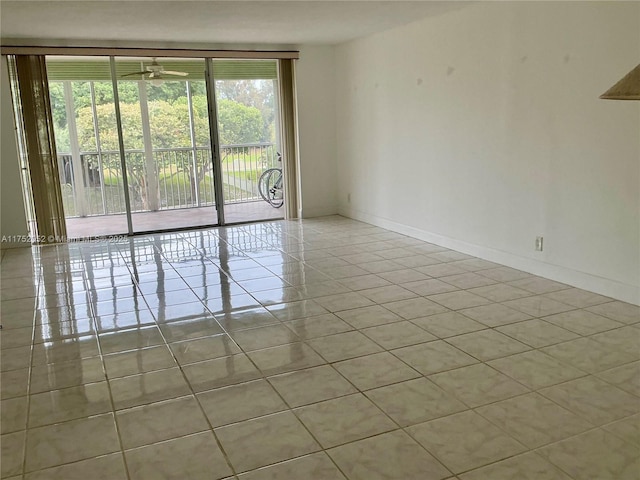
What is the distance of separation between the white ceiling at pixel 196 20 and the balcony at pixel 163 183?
2.40 meters

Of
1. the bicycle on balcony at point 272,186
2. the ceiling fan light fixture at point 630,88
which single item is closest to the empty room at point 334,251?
the ceiling fan light fixture at point 630,88

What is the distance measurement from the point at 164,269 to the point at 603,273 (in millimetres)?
3488

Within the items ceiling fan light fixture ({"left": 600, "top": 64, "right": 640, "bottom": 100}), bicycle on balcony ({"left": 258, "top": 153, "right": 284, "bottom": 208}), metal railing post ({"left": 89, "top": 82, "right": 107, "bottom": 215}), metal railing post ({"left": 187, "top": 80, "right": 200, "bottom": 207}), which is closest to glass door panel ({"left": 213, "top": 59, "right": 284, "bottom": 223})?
bicycle on balcony ({"left": 258, "top": 153, "right": 284, "bottom": 208})

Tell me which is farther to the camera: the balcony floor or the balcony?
the balcony

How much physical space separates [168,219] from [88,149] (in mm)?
1698

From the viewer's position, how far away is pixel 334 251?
530 centimetres

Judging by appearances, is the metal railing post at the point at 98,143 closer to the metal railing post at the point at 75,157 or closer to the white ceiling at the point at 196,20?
the metal railing post at the point at 75,157

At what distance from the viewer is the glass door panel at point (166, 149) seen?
24.8ft

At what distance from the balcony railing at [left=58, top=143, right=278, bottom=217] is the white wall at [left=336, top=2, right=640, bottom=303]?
2635 millimetres

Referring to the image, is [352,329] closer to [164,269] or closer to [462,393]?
[462,393]

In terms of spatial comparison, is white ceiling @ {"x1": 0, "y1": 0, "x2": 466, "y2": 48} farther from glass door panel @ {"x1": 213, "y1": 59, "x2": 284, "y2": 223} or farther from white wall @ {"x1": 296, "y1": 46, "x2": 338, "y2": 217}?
glass door panel @ {"x1": 213, "y1": 59, "x2": 284, "y2": 223}

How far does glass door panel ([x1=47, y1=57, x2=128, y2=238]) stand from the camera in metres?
7.73

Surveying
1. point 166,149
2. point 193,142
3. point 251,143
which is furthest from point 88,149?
point 251,143

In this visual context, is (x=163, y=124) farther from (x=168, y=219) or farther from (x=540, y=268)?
(x=540, y=268)
